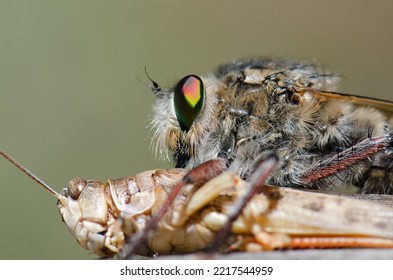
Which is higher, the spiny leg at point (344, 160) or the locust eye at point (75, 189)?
the locust eye at point (75, 189)

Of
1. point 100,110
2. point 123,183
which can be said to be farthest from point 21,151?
point 123,183

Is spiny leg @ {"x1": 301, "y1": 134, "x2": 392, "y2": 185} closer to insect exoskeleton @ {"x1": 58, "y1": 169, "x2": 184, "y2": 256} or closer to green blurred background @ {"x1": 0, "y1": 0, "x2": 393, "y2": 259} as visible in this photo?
insect exoskeleton @ {"x1": 58, "y1": 169, "x2": 184, "y2": 256}

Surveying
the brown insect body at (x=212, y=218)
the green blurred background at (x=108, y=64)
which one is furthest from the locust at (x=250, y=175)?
the green blurred background at (x=108, y=64)

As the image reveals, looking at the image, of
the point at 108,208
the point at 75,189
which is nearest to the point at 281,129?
the point at 108,208

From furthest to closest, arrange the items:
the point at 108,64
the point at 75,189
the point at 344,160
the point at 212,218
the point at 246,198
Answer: the point at 108,64 → the point at 344,160 → the point at 75,189 → the point at 212,218 → the point at 246,198

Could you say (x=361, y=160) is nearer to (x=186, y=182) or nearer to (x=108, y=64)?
(x=186, y=182)

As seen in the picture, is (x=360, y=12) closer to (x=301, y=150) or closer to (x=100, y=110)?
(x=100, y=110)

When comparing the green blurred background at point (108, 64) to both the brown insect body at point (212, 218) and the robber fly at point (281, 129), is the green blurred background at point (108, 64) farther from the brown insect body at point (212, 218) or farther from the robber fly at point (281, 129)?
the brown insect body at point (212, 218)

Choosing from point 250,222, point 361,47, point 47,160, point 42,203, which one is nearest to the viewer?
point 250,222
